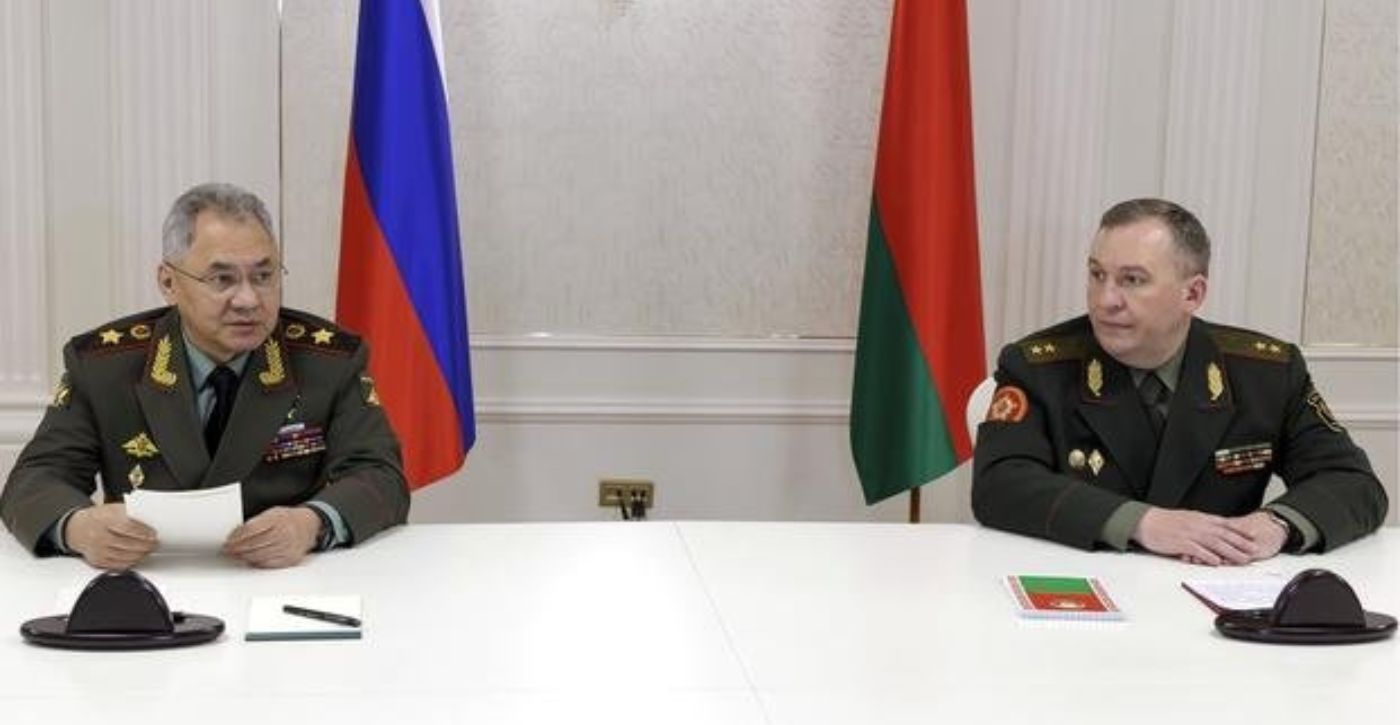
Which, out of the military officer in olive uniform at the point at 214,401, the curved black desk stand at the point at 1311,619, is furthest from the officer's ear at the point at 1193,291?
the military officer in olive uniform at the point at 214,401

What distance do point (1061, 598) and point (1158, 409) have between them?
75 cm

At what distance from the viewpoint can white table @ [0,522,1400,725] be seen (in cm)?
195

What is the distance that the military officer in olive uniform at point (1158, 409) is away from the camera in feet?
9.92

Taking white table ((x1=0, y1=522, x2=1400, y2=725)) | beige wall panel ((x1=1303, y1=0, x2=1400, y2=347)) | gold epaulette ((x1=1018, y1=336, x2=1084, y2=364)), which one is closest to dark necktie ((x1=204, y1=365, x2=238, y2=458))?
white table ((x1=0, y1=522, x2=1400, y2=725))

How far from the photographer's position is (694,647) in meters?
2.19

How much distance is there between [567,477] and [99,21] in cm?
161

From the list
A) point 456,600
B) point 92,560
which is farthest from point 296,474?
point 456,600

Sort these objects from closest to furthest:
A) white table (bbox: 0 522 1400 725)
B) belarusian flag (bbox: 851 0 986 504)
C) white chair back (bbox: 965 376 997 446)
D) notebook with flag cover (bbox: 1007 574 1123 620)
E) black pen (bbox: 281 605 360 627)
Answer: white table (bbox: 0 522 1400 725), black pen (bbox: 281 605 360 627), notebook with flag cover (bbox: 1007 574 1123 620), white chair back (bbox: 965 376 997 446), belarusian flag (bbox: 851 0 986 504)

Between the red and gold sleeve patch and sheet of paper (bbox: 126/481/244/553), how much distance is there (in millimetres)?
1352

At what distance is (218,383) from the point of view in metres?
2.92

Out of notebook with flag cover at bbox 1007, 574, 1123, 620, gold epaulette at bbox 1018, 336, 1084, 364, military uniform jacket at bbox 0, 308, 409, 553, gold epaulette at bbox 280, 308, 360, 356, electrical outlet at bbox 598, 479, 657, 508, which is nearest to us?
notebook with flag cover at bbox 1007, 574, 1123, 620

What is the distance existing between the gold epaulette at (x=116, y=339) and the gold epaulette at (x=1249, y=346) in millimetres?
1877

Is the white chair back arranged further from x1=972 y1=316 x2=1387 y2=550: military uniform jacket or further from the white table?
the white table

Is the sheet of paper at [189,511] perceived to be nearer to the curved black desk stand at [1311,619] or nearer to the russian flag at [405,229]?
the curved black desk stand at [1311,619]
